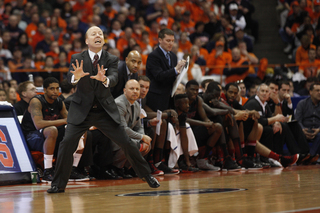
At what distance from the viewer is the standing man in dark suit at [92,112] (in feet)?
17.3

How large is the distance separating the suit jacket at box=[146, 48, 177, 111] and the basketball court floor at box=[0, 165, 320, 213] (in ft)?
5.38

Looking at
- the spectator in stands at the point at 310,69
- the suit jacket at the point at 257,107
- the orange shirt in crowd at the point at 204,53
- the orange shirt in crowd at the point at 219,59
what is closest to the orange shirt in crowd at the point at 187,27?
the orange shirt in crowd at the point at 204,53

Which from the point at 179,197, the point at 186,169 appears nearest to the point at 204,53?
the point at 186,169

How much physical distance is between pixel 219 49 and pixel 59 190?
905 centimetres

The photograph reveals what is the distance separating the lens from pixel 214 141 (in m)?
8.45

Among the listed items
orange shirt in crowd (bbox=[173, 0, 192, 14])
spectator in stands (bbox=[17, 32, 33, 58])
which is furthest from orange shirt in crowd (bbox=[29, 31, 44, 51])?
orange shirt in crowd (bbox=[173, 0, 192, 14])

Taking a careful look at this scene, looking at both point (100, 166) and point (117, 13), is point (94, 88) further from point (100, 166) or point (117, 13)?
point (117, 13)

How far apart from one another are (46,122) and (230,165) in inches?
130

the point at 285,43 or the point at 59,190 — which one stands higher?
the point at 285,43

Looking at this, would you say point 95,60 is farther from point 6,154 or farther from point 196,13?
point 196,13

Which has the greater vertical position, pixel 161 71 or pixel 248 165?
pixel 161 71

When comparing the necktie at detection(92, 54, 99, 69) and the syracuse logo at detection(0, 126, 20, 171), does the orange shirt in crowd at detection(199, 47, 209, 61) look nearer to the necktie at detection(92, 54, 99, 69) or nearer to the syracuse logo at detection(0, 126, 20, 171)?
the syracuse logo at detection(0, 126, 20, 171)

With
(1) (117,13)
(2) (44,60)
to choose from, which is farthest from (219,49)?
(2) (44,60)

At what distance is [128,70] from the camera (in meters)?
7.45
